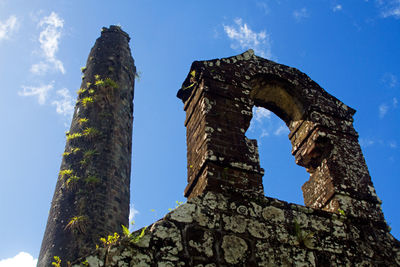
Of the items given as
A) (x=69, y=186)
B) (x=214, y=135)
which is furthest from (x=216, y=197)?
(x=69, y=186)

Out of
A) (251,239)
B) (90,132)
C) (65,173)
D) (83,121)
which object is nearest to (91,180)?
(65,173)

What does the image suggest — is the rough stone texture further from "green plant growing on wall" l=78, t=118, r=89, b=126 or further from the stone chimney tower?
"green plant growing on wall" l=78, t=118, r=89, b=126

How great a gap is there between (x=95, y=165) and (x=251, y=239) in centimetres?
725

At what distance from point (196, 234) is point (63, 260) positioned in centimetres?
598

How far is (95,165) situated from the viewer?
1051 centimetres

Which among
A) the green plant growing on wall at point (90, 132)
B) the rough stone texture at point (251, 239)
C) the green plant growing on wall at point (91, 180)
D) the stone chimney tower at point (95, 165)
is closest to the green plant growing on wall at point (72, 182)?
the stone chimney tower at point (95, 165)

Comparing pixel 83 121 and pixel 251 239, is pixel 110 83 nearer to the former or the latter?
pixel 83 121

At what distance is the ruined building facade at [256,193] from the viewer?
3668 millimetres

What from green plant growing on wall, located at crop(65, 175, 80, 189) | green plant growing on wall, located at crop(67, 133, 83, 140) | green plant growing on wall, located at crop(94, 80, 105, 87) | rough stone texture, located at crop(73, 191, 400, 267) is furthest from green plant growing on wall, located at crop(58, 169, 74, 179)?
rough stone texture, located at crop(73, 191, 400, 267)

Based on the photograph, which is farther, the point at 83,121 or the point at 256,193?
the point at 83,121

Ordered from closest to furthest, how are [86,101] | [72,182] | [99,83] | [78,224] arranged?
[78,224] < [72,182] < [86,101] < [99,83]

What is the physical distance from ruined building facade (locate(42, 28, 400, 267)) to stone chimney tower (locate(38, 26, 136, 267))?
503 centimetres

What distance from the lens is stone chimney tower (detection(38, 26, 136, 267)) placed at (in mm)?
9216

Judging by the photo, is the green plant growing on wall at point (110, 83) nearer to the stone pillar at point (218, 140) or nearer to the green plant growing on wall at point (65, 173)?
the green plant growing on wall at point (65, 173)
